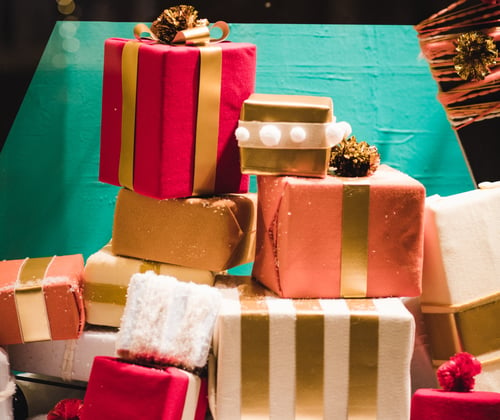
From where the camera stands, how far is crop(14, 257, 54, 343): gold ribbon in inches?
85.0

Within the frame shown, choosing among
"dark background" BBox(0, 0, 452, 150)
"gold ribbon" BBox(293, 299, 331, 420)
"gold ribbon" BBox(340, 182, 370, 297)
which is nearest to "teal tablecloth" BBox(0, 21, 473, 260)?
"dark background" BBox(0, 0, 452, 150)

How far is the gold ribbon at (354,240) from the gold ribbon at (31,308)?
99 cm

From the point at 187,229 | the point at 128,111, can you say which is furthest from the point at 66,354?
the point at 128,111

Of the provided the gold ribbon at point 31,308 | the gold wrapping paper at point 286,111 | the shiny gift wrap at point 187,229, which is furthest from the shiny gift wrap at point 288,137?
the gold ribbon at point 31,308

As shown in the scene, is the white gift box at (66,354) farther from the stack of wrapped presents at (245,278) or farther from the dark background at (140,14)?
the dark background at (140,14)

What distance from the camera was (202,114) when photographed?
210 centimetres

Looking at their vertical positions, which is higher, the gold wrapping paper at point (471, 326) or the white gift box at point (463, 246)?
the white gift box at point (463, 246)

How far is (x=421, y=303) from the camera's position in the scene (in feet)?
7.10

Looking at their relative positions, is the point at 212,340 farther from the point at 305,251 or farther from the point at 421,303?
the point at 421,303

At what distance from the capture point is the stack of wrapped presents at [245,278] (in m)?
1.92

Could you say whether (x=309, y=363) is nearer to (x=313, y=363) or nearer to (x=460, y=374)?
(x=313, y=363)

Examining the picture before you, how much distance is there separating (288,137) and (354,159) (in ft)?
0.80

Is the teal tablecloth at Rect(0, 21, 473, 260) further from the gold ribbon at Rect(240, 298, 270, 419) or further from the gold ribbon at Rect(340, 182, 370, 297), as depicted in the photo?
the gold ribbon at Rect(240, 298, 270, 419)

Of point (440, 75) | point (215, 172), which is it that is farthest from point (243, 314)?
point (440, 75)
